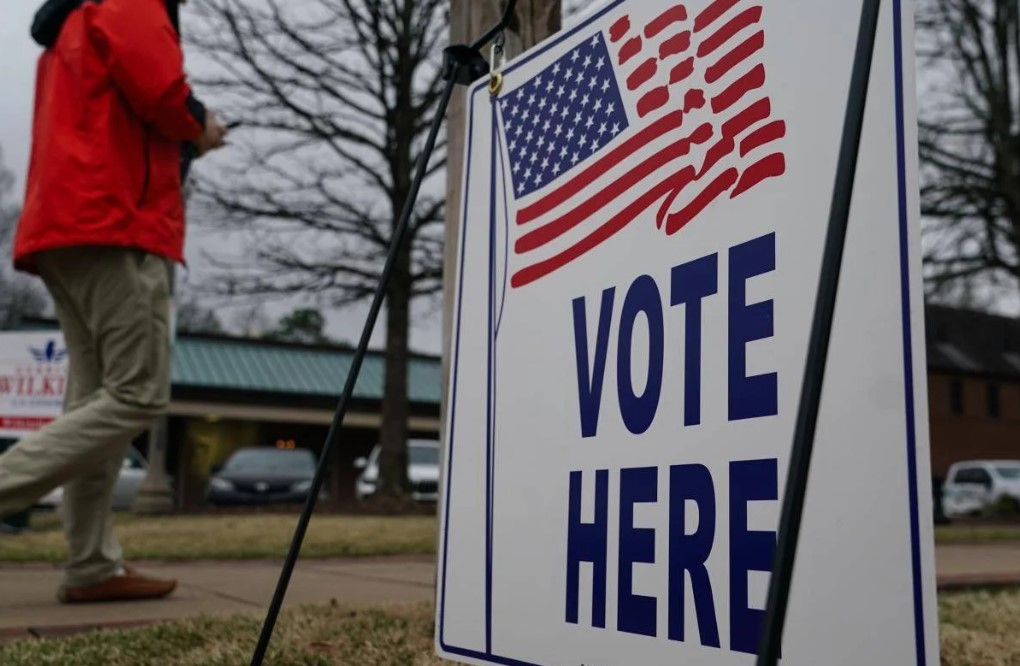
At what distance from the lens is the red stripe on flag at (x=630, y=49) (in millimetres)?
1480

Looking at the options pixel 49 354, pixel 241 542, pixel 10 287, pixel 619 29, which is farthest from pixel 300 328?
pixel 619 29

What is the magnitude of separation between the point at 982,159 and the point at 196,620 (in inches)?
626

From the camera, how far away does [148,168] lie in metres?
3.11

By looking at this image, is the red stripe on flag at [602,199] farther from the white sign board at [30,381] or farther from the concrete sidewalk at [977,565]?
the white sign board at [30,381]

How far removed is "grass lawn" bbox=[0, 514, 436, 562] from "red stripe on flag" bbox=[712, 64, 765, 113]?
15.2 ft

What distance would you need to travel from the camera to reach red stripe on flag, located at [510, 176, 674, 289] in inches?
55.2

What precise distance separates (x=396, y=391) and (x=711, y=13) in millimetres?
14412

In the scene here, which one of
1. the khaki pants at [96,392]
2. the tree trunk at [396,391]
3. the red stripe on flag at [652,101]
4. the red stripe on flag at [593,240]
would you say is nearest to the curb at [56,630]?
the khaki pants at [96,392]

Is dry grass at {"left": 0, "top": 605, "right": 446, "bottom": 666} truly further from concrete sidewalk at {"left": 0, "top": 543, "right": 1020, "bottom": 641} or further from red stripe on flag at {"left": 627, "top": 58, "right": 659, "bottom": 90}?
red stripe on flag at {"left": 627, "top": 58, "right": 659, "bottom": 90}

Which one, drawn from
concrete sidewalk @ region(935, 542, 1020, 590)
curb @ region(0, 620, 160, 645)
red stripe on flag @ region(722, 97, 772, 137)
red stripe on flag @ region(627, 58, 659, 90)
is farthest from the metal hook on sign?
concrete sidewalk @ region(935, 542, 1020, 590)

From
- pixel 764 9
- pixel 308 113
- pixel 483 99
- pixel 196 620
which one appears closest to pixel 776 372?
pixel 764 9

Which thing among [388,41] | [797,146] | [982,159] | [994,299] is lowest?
[797,146]

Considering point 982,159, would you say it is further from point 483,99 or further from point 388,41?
point 483,99

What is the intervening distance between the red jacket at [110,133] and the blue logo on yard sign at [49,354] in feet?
24.6
